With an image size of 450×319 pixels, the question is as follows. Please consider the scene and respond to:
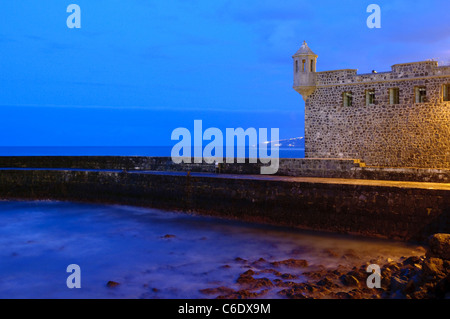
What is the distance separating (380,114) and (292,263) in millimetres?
9618

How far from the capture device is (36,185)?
59.2ft

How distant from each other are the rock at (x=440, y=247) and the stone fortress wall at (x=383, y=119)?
9.33 metres

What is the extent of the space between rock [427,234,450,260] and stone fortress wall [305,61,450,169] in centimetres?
933

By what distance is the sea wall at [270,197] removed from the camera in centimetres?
1056

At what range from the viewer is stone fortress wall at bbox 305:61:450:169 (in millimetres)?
15594

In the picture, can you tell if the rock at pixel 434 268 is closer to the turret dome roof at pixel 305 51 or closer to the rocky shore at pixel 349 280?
the rocky shore at pixel 349 280

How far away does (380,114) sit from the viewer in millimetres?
16812

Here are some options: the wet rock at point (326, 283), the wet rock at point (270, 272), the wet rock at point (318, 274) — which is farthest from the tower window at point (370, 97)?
the wet rock at point (326, 283)

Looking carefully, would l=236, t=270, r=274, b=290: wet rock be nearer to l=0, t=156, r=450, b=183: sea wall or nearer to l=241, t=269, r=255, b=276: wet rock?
l=241, t=269, r=255, b=276: wet rock

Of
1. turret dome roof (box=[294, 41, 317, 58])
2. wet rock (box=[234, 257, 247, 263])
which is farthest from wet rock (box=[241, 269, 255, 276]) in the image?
turret dome roof (box=[294, 41, 317, 58])

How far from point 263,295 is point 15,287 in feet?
15.9

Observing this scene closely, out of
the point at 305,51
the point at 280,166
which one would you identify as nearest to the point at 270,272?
the point at 280,166

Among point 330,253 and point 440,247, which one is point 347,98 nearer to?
point 330,253
